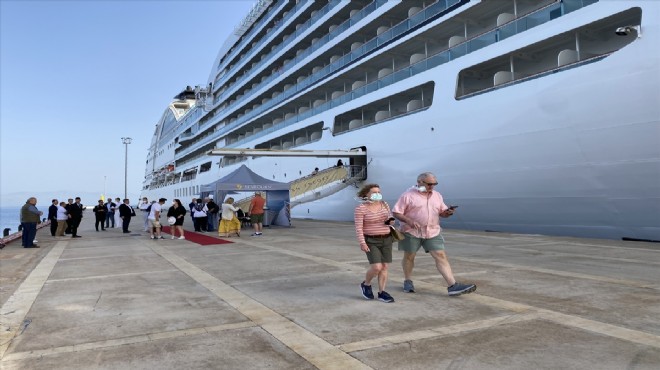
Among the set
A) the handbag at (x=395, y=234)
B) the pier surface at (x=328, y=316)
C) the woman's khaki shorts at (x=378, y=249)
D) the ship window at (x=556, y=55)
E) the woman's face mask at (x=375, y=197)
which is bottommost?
the pier surface at (x=328, y=316)

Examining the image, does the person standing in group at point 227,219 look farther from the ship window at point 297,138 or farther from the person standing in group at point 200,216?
the ship window at point 297,138

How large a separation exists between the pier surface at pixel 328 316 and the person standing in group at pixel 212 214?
904cm

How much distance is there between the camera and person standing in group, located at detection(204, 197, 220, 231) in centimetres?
1789

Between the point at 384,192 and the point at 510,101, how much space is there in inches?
295

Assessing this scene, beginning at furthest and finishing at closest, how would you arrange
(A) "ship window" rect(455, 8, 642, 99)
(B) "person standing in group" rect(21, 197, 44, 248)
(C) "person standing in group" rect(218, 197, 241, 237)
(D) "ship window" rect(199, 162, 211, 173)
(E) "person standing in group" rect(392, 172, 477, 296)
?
(D) "ship window" rect(199, 162, 211, 173) < (C) "person standing in group" rect(218, 197, 241, 237) < (B) "person standing in group" rect(21, 197, 44, 248) < (A) "ship window" rect(455, 8, 642, 99) < (E) "person standing in group" rect(392, 172, 477, 296)

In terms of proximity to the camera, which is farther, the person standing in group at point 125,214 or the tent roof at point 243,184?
the person standing in group at point 125,214

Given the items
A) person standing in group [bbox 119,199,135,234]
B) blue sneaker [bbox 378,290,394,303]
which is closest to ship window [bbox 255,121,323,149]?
person standing in group [bbox 119,199,135,234]

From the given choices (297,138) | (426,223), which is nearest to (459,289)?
(426,223)

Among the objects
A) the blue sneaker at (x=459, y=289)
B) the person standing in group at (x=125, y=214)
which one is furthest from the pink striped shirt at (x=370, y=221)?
the person standing in group at (x=125, y=214)

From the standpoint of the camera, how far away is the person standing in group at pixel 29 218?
1191 cm

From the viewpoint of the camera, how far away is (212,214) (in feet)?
59.9

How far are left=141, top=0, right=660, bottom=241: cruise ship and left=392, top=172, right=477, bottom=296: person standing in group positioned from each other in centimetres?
701

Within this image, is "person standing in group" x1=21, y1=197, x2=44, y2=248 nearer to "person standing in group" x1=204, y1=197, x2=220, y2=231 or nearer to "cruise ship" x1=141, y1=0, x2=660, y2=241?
"person standing in group" x1=204, y1=197, x2=220, y2=231

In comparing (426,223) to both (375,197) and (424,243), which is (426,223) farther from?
(375,197)
